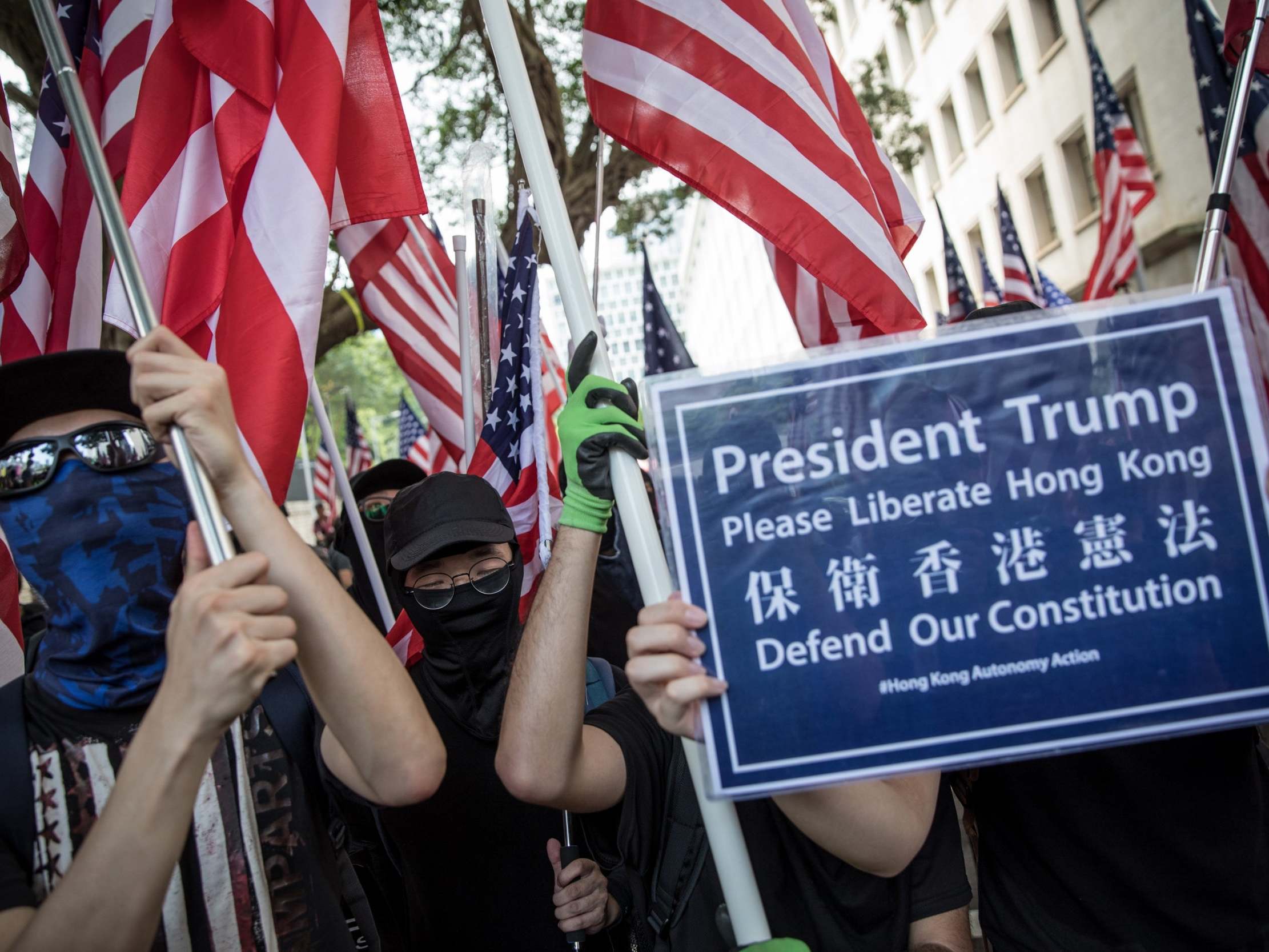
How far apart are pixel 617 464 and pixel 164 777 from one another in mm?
932

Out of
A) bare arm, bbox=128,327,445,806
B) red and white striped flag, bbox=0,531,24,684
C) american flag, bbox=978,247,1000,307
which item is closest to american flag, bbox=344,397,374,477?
american flag, bbox=978,247,1000,307

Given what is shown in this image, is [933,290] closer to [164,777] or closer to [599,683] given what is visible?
[599,683]

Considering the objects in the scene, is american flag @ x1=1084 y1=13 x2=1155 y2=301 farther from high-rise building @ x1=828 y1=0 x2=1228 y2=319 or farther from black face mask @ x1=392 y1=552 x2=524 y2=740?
black face mask @ x1=392 y1=552 x2=524 y2=740

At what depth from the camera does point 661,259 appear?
417ft

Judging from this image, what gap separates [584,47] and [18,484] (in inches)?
74.6

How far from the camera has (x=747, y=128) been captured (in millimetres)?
2801

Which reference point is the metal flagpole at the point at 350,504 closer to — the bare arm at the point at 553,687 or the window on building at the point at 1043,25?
the bare arm at the point at 553,687

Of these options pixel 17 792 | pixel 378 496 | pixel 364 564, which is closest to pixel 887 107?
pixel 378 496

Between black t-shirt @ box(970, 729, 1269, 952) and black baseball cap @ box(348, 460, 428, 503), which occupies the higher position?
black baseball cap @ box(348, 460, 428, 503)

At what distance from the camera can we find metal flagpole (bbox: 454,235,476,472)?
4.33 m

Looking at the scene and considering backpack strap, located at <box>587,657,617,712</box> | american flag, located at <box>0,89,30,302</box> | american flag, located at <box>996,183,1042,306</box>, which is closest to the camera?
backpack strap, located at <box>587,657,617,712</box>

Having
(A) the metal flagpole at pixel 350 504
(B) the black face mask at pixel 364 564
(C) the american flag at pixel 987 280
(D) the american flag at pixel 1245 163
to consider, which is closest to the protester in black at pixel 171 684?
(A) the metal flagpole at pixel 350 504

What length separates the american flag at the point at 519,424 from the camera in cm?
340

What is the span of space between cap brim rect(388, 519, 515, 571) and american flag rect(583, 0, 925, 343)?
1.10m
